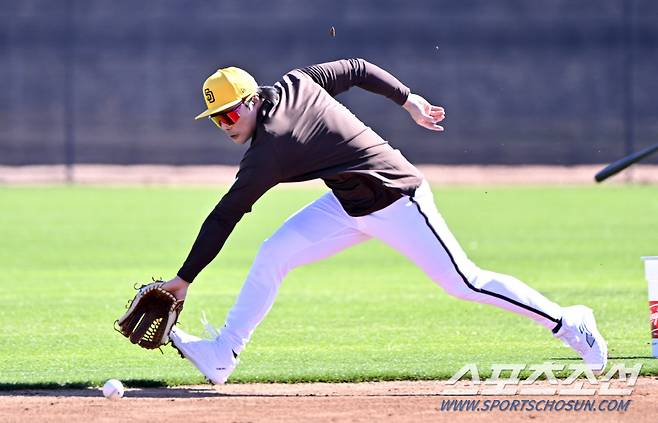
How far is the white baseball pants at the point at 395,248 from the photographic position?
6.72 meters

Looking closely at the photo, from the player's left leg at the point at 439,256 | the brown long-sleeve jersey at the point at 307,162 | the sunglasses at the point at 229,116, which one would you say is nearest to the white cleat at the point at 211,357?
the brown long-sleeve jersey at the point at 307,162

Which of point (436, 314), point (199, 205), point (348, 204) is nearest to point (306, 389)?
point (348, 204)

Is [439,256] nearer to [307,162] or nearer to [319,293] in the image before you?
[307,162]

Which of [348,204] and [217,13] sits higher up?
[348,204]

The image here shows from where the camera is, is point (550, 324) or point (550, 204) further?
point (550, 204)

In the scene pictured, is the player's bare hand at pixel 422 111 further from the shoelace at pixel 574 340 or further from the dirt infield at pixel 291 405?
the dirt infield at pixel 291 405

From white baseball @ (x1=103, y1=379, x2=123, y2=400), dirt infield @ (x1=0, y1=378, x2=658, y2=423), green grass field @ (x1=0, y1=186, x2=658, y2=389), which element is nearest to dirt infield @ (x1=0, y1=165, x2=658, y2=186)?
green grass field @ (x1=0, y1=186, x2=658, y2=389)

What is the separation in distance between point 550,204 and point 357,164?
16436 mm

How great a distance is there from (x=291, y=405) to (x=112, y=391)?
3.30 feet

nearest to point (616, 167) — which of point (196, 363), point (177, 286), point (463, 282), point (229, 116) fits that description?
point (463, 282)

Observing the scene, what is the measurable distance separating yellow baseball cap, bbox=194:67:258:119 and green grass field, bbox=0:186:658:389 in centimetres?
184

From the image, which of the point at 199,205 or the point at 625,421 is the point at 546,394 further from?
the point at 199,205

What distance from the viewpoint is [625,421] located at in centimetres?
607

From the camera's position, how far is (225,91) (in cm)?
652
